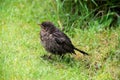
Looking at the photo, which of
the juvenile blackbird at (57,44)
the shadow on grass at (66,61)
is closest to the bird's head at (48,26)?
the juvenile blackbird at (57,44)

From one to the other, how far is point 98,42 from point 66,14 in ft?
3.37

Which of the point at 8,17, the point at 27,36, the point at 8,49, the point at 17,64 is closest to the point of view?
the point at 17,64

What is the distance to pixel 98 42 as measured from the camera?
24.4 ft

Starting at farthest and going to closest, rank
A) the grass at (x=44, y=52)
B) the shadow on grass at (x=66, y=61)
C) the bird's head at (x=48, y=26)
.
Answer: the bird's head at (x=48, y=26) → the shadow on grass at (x=66, y=61) → the grass at (x=44, y=52)

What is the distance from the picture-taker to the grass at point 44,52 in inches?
258

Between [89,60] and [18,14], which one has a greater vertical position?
[18,14]

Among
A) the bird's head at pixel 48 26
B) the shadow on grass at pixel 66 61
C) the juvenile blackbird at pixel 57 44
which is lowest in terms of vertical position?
the shadow on grass at pixel 66 61

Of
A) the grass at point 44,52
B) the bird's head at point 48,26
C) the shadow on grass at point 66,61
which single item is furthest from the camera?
the bird's head at point 48,26

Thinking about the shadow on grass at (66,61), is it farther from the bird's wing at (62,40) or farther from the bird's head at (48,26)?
the bird's head at (48,26)

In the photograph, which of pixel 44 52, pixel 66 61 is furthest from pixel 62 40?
pixel 44 52

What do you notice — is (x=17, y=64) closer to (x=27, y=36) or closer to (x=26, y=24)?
(x=27, y=36)

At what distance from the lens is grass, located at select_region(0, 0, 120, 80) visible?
6.55 meters

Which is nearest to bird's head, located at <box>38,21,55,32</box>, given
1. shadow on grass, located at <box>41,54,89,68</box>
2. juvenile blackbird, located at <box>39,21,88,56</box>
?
juvenile blackbird, located at <box>39,21,88,56</box>

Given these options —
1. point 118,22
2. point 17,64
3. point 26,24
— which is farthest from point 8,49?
point 118,22
